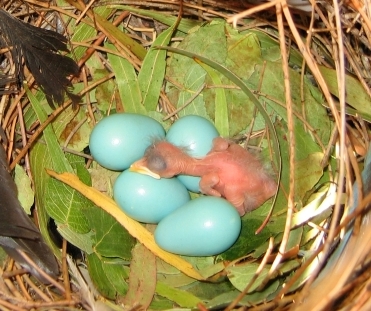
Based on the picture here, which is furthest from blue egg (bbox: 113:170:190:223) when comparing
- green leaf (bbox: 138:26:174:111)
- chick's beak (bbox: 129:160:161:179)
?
green leaf (bbox: 138:26:174:111)

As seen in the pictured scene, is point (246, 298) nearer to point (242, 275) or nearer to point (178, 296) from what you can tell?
point (242, 275)

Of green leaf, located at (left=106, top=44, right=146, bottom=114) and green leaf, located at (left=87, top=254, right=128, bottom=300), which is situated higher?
green leaf, located at (left=106, top=44, right=146, bottom=114)

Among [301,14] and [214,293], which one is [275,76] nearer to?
[301,14]

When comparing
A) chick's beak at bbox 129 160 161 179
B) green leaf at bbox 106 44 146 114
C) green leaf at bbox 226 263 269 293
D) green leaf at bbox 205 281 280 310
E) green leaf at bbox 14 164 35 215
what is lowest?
green leaf at bbox 205 281 280 310

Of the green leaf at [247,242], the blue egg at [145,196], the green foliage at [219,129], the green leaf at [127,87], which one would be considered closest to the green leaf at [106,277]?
the green foliage at [219,129]

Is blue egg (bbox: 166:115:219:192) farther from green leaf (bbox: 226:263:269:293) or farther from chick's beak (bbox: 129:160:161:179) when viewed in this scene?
green leaf (bbox: 226:263:269:293)

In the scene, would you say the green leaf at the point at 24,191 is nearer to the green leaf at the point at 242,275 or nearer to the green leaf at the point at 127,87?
the green leaf at the point at 127,87
